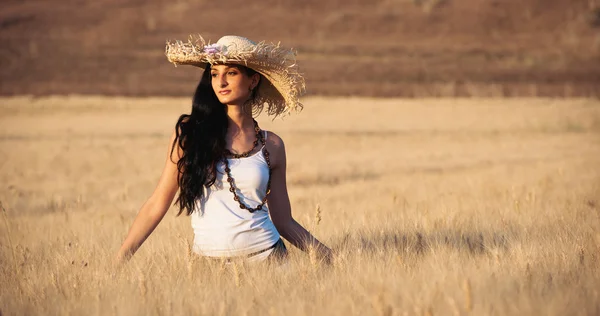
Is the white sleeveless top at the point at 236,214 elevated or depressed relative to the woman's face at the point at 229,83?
depressed

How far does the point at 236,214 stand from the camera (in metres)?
4.82

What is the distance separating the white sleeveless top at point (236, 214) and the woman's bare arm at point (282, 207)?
15cm

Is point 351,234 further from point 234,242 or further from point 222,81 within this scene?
point 222,81

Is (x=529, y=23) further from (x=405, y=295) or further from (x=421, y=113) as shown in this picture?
(x=405, y=295)

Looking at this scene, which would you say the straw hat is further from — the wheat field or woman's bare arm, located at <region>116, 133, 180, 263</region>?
the wheat field

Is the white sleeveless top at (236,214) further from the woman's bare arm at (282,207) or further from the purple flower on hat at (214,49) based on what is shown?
the purple flower on hat at (214,49)

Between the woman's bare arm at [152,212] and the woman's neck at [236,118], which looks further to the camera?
the woman's neck at [236,118]

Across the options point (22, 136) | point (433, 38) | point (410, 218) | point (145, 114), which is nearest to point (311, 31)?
point (433, 38)

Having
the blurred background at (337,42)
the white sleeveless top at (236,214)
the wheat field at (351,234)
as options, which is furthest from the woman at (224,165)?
the blurred background at (337,42)

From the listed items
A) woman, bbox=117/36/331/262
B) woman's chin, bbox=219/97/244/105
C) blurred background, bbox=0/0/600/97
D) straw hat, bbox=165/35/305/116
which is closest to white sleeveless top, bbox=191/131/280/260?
woman, bbox=117/36/331/262

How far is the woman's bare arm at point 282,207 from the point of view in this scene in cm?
495

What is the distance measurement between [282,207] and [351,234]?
3.29 feet

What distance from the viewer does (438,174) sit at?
38.5 feet

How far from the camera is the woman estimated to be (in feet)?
15.6
